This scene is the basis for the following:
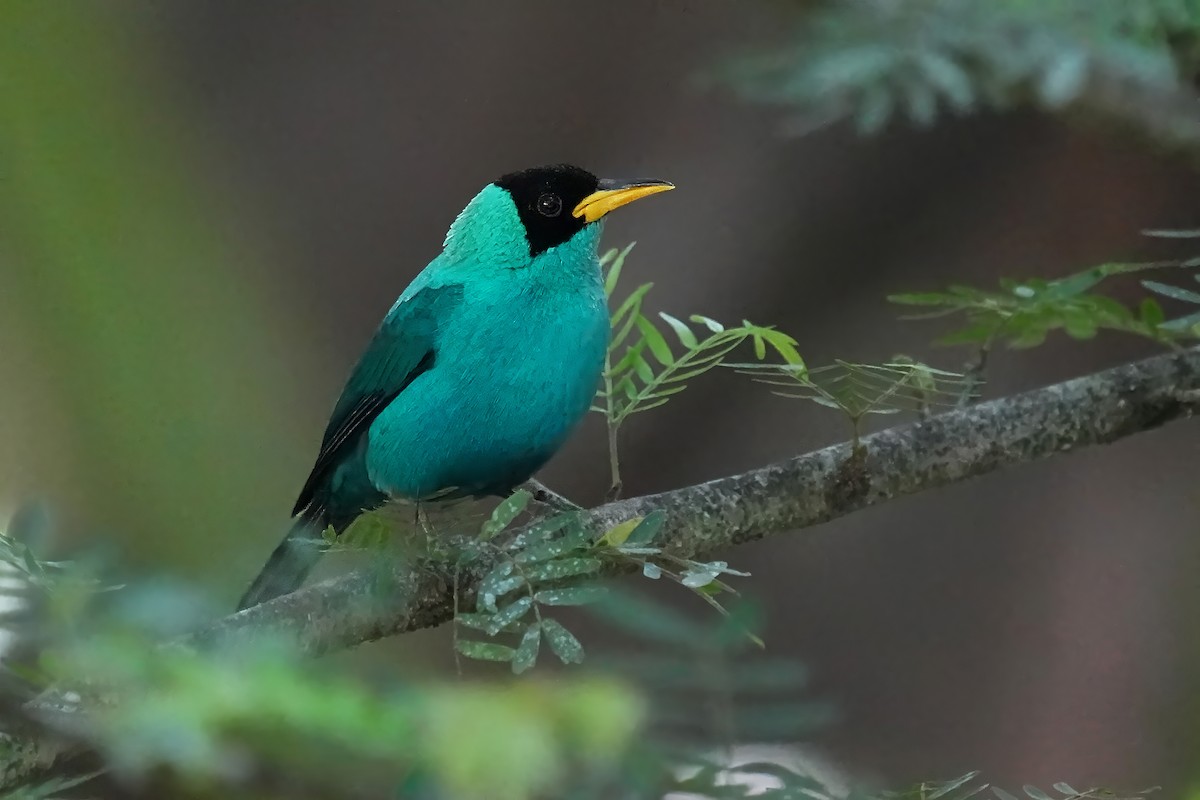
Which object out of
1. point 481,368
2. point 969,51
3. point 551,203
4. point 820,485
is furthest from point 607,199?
point 969,51

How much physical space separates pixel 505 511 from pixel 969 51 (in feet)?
3.29

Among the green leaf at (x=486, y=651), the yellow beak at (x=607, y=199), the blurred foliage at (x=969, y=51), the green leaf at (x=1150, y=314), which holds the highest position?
the blurred foliage at (x=969, y=51)

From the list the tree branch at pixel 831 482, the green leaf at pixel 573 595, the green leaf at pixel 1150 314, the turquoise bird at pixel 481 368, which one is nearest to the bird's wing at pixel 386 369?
the turquoise bird at pixel 481 368

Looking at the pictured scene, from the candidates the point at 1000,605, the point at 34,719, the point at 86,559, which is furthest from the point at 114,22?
the point at 1000,605

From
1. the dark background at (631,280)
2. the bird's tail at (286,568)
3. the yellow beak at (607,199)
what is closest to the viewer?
the bird's tail at (286,568)

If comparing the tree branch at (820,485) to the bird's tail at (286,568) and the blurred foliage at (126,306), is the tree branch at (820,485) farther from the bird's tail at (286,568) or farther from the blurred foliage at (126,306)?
the blurred foliage at (126,306)

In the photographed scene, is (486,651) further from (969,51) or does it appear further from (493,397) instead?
(969,51)

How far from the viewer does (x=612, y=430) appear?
41.4 inches

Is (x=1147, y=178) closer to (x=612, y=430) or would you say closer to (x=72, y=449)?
(x=612, y=430)

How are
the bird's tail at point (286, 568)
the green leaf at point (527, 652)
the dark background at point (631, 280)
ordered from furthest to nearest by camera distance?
the dark background at point (631, 280), the bird's tail at point (286, 568), the green leaf at point (527, 652)

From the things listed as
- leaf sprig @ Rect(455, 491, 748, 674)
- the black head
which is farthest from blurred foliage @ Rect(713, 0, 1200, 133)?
leaf sprig @ Rect(455, 491, 748, 674)

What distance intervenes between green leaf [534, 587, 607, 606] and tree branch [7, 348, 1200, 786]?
0.10 meters

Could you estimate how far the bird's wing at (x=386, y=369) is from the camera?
3.45ft

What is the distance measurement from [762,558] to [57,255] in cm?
91
